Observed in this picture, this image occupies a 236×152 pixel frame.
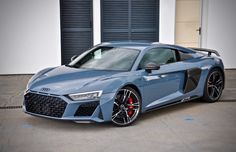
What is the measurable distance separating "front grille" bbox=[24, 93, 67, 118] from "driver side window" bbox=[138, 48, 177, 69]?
1.69 m

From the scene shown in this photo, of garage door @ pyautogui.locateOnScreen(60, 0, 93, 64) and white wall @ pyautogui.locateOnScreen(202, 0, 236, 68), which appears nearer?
garage door @ pyautogui.locateOnScreen(60, 0, 93, 64)

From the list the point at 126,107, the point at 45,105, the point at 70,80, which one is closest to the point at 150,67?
the point at 126,107

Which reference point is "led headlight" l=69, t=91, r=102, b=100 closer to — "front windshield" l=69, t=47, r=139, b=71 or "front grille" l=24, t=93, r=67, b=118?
"front grille" l=24, t=93, r=67, b=118

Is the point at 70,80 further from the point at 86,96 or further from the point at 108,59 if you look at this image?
the point at 108,59

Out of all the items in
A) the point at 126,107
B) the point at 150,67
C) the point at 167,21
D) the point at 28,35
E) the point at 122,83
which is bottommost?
the point at 126,107

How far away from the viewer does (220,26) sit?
13.3 m

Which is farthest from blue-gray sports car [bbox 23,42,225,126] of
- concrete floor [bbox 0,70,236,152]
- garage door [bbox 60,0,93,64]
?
garage door [bbox 60,0,93,64]

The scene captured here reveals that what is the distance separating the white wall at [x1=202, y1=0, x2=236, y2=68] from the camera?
1324 cm

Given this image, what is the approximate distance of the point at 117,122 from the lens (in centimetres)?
701

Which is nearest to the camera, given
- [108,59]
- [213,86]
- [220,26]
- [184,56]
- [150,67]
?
[150,67]

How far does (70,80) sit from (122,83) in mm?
870

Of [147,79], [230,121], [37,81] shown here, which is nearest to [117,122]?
[147,79]

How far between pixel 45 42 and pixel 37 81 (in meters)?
5.35

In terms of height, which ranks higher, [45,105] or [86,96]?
[86,96]
